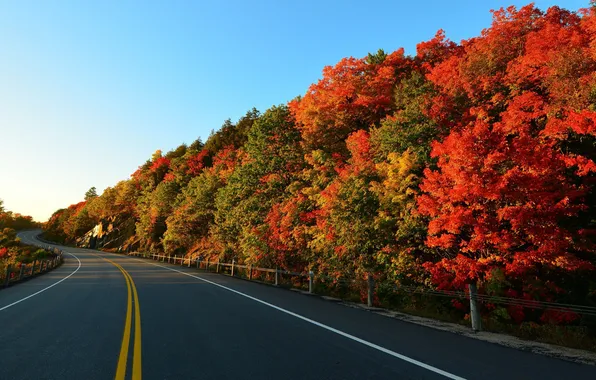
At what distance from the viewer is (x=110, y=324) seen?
792 cm

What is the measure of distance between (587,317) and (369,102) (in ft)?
60.4

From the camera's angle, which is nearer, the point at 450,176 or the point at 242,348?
the point at 242,348

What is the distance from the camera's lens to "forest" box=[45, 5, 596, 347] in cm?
1100

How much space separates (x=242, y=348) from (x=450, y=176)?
9407 mm

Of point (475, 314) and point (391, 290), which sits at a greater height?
point (475, 314)

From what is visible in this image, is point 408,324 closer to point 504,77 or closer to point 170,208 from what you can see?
point 504,77

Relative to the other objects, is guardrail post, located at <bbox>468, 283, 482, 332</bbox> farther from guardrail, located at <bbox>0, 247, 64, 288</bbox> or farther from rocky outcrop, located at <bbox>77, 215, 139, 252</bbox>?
rocky outcrop, located at <bbox>77, 215, 139, 252</bbox>

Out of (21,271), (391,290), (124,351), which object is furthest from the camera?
(21,271)

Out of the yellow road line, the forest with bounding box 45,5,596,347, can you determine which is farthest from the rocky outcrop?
the yellow road line

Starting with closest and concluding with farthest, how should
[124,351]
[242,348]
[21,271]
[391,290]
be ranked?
[124,351] → [242,348] → [391,290] → [21,271]

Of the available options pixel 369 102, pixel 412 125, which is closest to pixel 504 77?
pixel 412 125

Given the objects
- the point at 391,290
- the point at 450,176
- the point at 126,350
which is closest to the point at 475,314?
the point at 450,176

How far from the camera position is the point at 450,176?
11.8 meters

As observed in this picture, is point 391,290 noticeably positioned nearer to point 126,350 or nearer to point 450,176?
point 450,176
